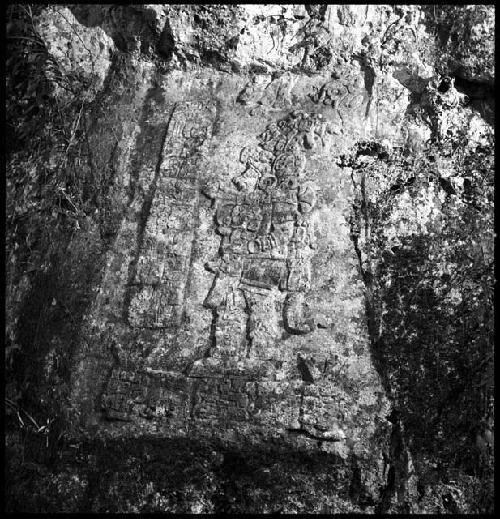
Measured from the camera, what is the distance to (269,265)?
3.84 meters

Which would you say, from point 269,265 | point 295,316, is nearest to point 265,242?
point 269,265

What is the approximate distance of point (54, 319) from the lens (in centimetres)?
392

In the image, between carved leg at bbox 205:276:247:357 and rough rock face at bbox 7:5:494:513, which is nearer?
rough rock face at bbox 7:5:494:513

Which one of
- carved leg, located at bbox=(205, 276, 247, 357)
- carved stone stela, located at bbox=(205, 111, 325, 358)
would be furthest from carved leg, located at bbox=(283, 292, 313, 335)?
carved leg, located at bbox=(205, 276, 247, 357)

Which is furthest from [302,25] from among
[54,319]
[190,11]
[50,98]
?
[54,319]

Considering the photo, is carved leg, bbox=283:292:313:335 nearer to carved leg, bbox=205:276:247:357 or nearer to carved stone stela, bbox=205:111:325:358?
carved stone stela, bbox=205:111:325:358

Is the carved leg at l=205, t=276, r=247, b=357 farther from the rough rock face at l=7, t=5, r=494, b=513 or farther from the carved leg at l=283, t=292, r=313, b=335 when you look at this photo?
the carved leg at l=283, t=292, r=313, b=335

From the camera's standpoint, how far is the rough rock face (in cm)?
342

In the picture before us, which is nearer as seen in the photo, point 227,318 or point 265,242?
point 227,318

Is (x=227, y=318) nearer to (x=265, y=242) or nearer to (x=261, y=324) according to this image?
(x=261, y=324)

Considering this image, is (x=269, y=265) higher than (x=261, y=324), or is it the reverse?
(x=269, y=265)

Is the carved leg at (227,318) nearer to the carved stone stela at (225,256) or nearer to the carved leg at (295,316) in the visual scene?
the carved stone stela at (225,256)

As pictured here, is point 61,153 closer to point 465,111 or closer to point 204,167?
point 204,167

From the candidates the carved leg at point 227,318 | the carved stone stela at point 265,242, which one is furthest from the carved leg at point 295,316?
the carved leg at point 227,318
